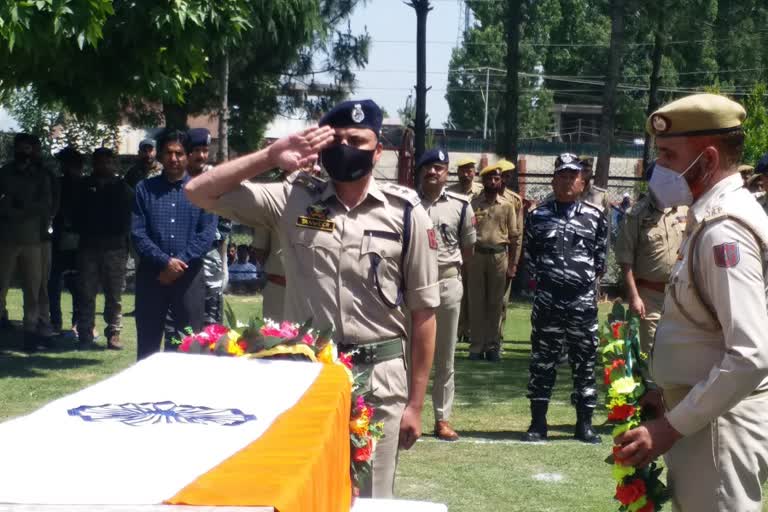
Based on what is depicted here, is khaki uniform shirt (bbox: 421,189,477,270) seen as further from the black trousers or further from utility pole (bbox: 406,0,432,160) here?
utility pole (bbox: 406,0,432,160)

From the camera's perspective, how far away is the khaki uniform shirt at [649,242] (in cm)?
1001

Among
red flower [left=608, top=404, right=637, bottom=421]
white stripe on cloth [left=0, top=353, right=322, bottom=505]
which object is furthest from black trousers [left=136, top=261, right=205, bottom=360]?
red flower [left=608, top=404, right=637, bottom=421]

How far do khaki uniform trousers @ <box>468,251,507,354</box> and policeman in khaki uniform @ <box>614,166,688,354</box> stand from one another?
438 cm

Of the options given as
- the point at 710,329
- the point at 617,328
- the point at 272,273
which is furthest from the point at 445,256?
the point at 710,329

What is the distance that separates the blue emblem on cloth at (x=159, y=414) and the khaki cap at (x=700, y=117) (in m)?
1.72

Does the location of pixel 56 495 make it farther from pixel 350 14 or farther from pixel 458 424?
pixel 350 14

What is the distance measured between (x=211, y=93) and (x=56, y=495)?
990 inches

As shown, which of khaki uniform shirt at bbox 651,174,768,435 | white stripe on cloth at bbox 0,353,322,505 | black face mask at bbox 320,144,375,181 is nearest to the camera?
white stripe on cloth at bbox 0,353,322,505

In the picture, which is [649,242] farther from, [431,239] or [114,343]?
[114,343]

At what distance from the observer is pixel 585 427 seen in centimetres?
950

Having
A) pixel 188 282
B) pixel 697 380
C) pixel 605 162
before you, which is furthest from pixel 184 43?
pixel 605 162

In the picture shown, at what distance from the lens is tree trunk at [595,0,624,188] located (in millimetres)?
22297

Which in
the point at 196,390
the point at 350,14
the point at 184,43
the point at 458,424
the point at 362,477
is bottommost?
the point at 458,424

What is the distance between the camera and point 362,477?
4535 mm
